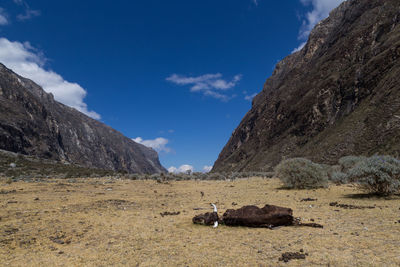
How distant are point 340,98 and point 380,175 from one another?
5228cm

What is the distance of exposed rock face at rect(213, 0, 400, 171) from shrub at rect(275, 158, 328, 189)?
61.1 ft

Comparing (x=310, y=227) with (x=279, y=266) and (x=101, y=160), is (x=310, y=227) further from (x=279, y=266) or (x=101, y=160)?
(x=101, y=160)

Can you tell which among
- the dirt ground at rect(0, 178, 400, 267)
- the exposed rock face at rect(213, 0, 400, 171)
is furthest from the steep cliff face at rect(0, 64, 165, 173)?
the dirt ground at rect(0, 178, 400, 267)

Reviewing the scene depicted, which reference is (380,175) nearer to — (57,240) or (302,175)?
(302,175)

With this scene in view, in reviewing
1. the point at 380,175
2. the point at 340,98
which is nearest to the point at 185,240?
the point at 380,175

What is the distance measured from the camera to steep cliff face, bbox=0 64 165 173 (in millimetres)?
72250

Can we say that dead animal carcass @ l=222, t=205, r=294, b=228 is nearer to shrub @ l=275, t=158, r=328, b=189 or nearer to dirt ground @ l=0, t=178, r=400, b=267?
dirt ground @ l=0, t=178, r=400, b=267

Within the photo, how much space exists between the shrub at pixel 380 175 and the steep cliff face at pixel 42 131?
266ft

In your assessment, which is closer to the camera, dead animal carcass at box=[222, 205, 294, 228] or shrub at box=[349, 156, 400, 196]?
dead animal carcass at box=[222, 205, 294, 228]

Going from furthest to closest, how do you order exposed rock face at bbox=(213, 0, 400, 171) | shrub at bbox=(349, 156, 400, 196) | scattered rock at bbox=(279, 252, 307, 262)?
exposed rock face at bbox=(213, 0, 400, 171) < shrub at bbox=(349, 156, 400, 196) < scattered rock at bbox=(279, 252, 307, 262)

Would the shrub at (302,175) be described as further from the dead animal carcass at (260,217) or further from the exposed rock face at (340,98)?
the exposed rock face at (340,98)

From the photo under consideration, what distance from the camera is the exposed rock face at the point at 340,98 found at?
39275 mm

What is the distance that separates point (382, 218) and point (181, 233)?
695 centimetres

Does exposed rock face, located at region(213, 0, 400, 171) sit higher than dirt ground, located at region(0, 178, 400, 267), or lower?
higher
